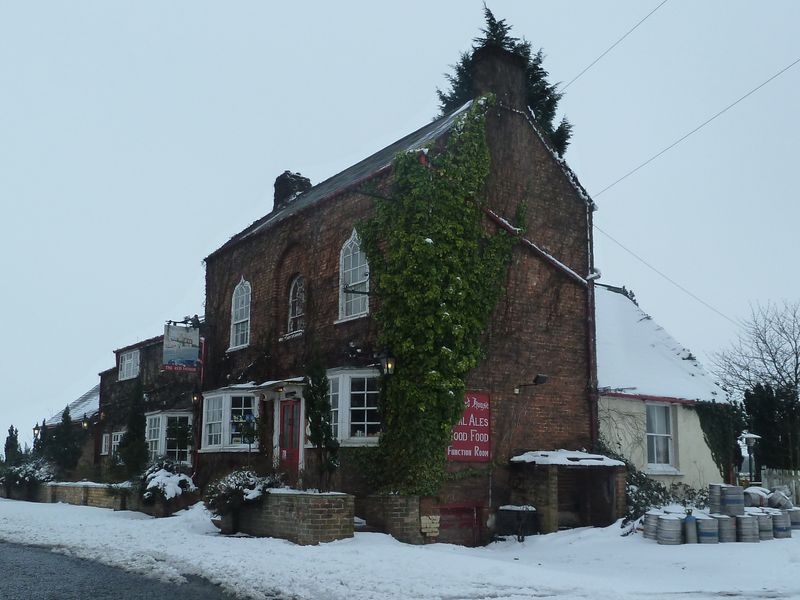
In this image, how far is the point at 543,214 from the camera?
1931 centimetres

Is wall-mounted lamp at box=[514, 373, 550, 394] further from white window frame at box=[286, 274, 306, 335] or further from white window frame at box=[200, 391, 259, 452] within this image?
white window frame at box=[200, 391, 259, 452]

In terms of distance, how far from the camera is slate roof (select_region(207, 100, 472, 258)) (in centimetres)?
1812

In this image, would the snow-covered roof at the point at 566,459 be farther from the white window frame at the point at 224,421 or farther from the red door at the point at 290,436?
the white window frame at the point at 224,421

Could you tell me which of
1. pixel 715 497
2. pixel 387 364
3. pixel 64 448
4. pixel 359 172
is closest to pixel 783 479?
pixel 715 497

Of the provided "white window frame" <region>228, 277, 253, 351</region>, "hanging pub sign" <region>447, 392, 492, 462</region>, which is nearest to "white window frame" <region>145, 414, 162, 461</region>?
"white window frame" <region>228, 277, 253, 351</region>

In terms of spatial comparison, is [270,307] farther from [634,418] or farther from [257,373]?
[634,418]

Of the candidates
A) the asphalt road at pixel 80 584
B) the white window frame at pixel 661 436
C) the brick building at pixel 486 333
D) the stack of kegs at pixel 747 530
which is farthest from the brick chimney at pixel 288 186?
the stack of kegs at pixel 747 530

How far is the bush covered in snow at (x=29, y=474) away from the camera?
28.1 metres

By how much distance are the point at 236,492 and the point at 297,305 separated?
6360 mm

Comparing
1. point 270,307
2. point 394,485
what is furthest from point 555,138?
point 394,485

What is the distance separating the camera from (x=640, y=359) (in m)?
22.2

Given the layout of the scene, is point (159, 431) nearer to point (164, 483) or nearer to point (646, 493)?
point (164, 483)

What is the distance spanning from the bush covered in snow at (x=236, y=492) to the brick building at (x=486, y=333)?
79.3 inches

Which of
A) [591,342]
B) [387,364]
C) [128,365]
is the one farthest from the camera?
[128,365]
